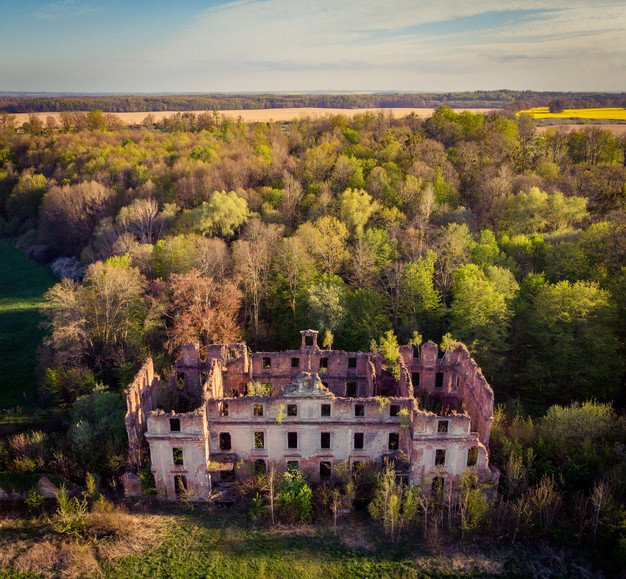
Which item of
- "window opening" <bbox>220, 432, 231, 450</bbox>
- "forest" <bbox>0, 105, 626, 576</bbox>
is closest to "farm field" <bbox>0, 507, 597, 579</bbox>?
"forest" <bbox>0, 105, 626, 576</bbox>

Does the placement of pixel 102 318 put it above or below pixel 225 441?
above

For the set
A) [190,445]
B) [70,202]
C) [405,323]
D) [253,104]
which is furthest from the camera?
[253,104]

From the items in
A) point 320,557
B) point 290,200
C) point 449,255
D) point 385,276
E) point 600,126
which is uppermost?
point 600,126

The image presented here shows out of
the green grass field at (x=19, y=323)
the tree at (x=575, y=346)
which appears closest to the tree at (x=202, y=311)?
the green grass field at (x=19, y=323)

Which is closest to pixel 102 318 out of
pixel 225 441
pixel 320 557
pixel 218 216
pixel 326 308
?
pixel 218 216

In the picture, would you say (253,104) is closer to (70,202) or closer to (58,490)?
(70,202)

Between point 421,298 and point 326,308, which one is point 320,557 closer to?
point 326,308

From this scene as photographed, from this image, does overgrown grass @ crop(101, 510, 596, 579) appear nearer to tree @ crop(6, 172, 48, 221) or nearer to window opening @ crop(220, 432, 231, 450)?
window opening @ crop(220, 432, 231, 450)

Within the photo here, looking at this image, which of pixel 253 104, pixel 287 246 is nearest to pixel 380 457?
Result: pixel 287 246
